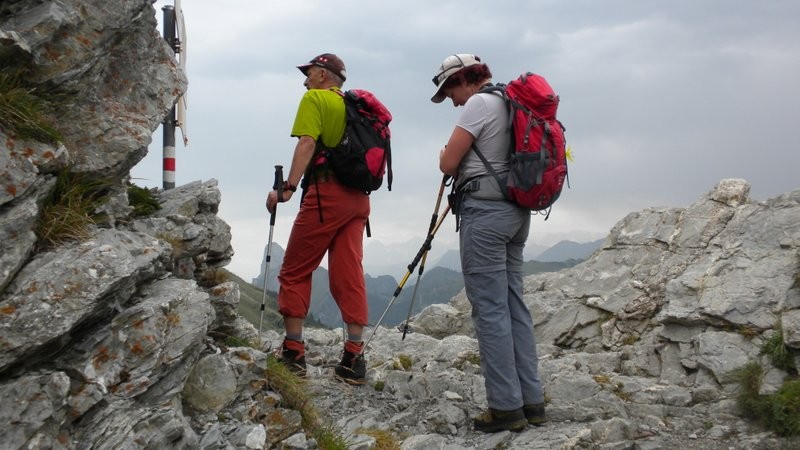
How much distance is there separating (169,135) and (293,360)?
4786 millimetres

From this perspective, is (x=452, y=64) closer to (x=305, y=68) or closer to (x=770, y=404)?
(x=305, y=68)

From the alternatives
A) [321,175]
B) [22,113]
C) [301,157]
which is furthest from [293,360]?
[22,113]

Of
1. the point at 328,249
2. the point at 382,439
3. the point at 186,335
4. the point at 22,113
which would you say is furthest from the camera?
the point at 328,249

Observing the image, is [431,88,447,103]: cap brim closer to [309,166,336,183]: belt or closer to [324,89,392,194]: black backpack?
[324,89,392,194]: black backpack

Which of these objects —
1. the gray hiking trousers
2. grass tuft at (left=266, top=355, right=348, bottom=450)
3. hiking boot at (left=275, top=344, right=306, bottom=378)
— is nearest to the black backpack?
the gray hiking trousers

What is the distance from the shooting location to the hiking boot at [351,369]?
9.80 metres

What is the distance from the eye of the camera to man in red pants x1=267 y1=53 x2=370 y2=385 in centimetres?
871

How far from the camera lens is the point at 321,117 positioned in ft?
28.7

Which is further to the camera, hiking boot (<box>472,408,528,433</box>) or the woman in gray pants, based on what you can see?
hiking boot (<box>472,408,528,433</box>)

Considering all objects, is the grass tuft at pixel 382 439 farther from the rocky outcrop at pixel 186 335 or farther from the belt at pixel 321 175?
the belt at pixel 321 175

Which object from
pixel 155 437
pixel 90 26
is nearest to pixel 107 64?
pixel 90 26

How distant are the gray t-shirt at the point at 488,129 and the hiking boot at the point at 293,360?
3.62 meters

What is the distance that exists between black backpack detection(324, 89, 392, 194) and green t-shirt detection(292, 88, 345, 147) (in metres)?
0.11

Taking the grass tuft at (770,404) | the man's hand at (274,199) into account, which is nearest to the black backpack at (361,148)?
the man's hand at (274,199)
